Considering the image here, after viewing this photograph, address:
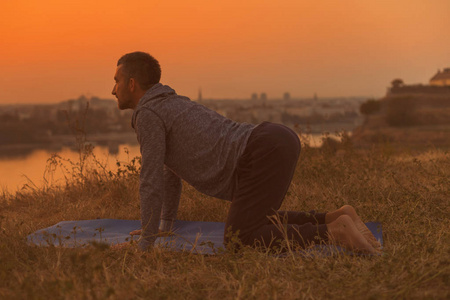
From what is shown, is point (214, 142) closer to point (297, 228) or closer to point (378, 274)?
point (297, 228)

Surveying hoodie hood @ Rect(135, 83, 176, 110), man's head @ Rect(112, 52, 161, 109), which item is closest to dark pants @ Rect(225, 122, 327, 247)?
hoodie hood @ Rect(135, 83, 176, 110)

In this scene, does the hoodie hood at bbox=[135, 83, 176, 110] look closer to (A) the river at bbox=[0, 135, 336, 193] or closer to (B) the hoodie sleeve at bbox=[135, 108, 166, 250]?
(B) the hoodie sleeve at bbox=[135, 108, 166, 250]

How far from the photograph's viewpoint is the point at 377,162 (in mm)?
6637

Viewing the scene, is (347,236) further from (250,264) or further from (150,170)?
(150,170)

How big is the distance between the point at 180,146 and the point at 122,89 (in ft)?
1.82

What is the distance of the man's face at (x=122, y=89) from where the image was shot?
3.40 metres

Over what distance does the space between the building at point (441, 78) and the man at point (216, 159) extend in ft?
181

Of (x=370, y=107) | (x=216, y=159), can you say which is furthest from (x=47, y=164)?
(x=370, y=107)

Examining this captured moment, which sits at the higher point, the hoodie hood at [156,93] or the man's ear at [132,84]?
the man's ear at [132,84]

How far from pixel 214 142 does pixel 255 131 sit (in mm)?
288

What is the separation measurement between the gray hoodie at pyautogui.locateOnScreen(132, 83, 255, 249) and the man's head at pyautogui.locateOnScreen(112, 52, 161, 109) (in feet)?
0.24

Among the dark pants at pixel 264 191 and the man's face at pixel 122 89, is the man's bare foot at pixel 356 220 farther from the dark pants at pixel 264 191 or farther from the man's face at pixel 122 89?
the man's face at pixel 122 89

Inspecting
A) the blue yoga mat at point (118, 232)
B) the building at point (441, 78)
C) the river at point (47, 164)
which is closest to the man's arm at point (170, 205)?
the blue yoga mat at point (118, 232)

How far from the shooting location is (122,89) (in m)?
3.41
